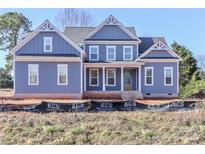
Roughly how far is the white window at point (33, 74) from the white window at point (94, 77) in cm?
165

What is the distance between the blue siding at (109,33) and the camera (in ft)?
46.8

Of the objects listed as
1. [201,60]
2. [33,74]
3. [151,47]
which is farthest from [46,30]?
[201,60]

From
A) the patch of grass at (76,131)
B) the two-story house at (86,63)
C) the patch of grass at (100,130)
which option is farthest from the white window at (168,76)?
the patch of grass at (76,131)

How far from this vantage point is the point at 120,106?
414 inches

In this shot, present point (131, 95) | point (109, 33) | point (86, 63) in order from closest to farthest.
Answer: point (131, 95) < point (109, 33) < point (86, 63)

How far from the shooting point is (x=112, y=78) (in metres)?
13.9

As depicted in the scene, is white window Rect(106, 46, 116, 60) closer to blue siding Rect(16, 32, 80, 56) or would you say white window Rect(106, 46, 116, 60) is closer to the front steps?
blue siding Rect(16, 32, 80, 56)

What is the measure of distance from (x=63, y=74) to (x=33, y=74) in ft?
3.15

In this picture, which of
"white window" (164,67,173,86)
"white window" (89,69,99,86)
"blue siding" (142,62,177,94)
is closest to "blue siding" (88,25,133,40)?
"white window" (89,69,99,86)

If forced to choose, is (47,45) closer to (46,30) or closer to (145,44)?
(46,30)

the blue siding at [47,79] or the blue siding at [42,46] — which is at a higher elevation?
the blue siding at [42,46]

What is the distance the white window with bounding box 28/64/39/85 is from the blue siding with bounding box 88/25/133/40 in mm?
1996

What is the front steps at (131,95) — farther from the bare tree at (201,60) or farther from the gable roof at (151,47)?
the bare tree at (201,60)
